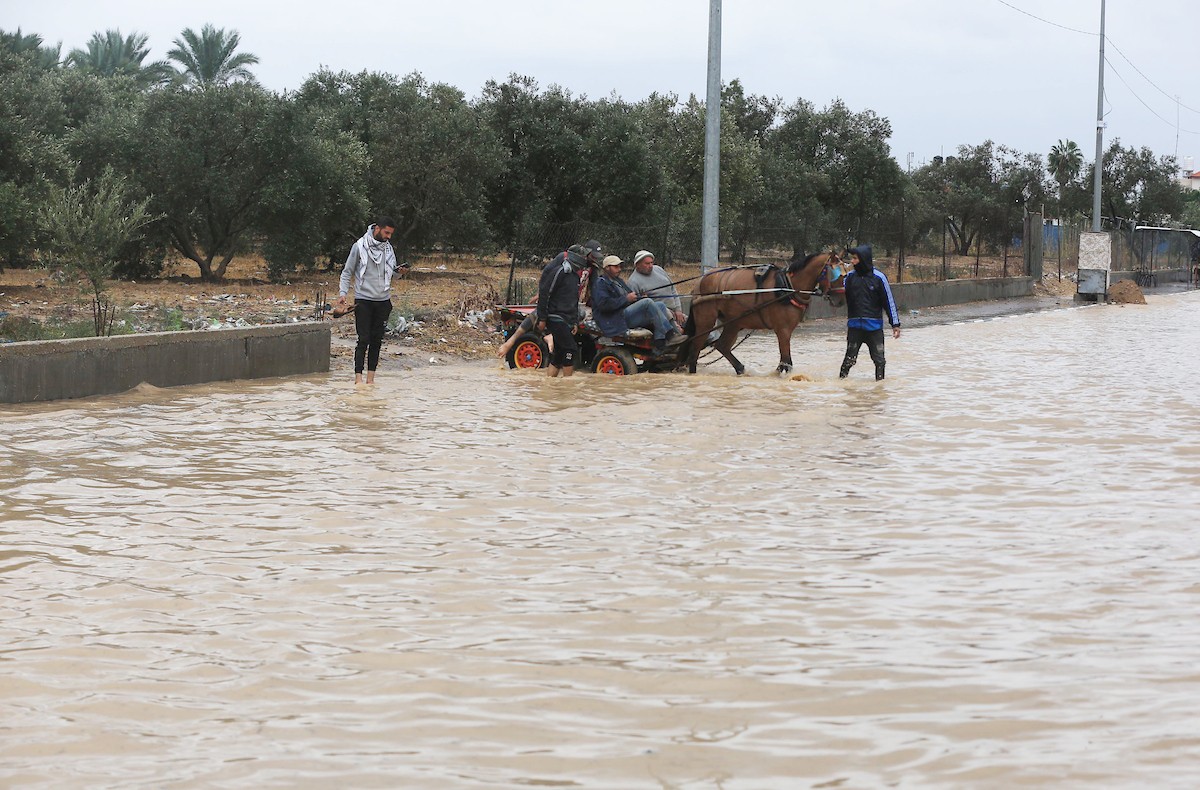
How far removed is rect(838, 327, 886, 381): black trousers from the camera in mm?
17000

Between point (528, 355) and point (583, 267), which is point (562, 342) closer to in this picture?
point (583, 267)

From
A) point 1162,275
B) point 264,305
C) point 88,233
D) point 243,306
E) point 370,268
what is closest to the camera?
point 370,268

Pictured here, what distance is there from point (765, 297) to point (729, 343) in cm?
88

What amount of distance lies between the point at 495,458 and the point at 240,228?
21779mm

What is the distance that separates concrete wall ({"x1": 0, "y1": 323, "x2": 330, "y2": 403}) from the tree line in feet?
5.43

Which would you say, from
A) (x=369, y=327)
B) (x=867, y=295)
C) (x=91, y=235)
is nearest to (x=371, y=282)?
(x=369, y=327)

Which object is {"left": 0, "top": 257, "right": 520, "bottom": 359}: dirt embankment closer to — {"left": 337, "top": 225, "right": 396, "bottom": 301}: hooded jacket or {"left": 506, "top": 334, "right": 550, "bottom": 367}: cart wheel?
{"left": 506, "top": 334, "right": 550, "bottom": 367}: cart wheel

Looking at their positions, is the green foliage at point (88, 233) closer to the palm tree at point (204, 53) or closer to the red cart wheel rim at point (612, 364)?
the red cart wheel rim at point (612, 364)

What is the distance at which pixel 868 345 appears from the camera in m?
17.2

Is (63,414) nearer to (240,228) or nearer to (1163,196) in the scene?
(240,228)

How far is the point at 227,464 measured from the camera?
34.3 feet

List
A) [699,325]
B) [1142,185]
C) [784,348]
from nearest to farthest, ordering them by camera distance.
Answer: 1. [699,325]
2. [784,348]
3. [1142,185]

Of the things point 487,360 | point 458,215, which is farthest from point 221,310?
point 458,215

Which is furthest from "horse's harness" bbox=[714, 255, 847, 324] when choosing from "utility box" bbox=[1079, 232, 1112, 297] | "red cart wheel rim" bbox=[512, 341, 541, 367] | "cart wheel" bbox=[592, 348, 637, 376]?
"utility box" bbox=[1079, 232, 1112, 297]
